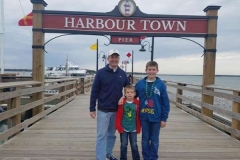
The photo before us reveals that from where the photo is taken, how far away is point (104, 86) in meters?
Answer: 3.32

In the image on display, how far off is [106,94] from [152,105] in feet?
1.94

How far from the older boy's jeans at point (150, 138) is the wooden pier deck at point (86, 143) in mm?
352

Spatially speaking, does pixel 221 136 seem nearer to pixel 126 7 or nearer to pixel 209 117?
pixel 209 117

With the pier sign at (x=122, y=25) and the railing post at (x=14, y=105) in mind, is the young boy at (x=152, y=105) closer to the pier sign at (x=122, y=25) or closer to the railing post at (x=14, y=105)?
the railing post at (x=14, y=105)

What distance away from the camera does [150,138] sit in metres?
3.49

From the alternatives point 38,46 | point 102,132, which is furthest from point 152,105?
point 38,46

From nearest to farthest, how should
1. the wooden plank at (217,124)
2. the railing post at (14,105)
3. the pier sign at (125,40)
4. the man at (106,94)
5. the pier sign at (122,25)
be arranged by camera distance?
the man at (106,94) → the railing post at (14,105) → the wooden plank at (217,124) → the pier sign at (122,25) → the pier sign at (125,40)

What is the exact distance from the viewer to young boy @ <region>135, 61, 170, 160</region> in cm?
336

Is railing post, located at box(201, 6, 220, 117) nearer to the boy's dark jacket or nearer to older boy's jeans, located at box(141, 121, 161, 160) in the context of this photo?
older boy's jeans, located at box(141, 121, 161, 160)

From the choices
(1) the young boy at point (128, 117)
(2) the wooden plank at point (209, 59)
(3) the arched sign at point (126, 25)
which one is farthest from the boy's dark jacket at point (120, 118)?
(2) the wooden plank at point (209, 59)

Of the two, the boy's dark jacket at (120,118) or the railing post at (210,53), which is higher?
the railing post at (210,53)

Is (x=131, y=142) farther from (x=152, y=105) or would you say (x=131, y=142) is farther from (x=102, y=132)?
(x=152, y=105)

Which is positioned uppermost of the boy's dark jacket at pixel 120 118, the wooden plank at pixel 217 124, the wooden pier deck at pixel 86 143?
the boy's dark jacket at pixel 120 118

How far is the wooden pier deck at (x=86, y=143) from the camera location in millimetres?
3816
